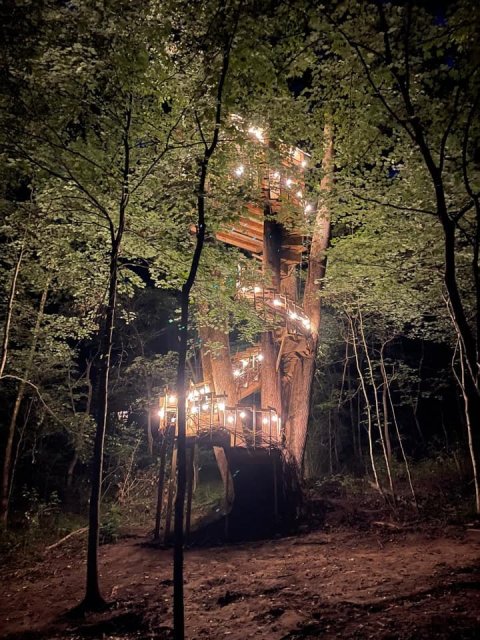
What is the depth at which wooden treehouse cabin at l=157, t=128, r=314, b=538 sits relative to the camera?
1221 cm

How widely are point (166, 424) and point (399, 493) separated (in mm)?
10205

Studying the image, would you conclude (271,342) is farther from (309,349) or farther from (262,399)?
(262,399)

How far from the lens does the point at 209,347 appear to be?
13.5 m

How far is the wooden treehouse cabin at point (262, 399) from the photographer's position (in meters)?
12.2

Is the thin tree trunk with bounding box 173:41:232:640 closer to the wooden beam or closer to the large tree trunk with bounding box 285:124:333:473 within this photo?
the large tree trunk with bounding box 285:124:333:473

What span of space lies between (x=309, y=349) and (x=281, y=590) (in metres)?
7.63

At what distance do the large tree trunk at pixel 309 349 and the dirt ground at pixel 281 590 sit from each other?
9.88 feet

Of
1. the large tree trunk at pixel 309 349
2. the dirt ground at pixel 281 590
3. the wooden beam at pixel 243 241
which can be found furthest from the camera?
the wooden beam at pixel 243 241

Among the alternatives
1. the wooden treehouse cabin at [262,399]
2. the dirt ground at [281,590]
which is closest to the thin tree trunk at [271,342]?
the wooden treehouse cabin at [262,399]

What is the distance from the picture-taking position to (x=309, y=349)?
13.4 meters

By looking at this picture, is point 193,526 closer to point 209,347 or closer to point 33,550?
point 33,550

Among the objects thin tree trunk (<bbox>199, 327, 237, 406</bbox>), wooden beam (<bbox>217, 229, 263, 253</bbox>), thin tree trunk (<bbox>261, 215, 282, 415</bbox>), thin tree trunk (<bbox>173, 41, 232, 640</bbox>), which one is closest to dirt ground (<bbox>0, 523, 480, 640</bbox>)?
thin tree trunk (<bbox>173, 41, 232, 640</bbox>)

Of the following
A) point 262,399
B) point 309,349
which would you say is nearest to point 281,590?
point 262,399

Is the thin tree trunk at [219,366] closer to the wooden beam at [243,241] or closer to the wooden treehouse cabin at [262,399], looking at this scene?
the wooden treehouse cabin at [262,399]
